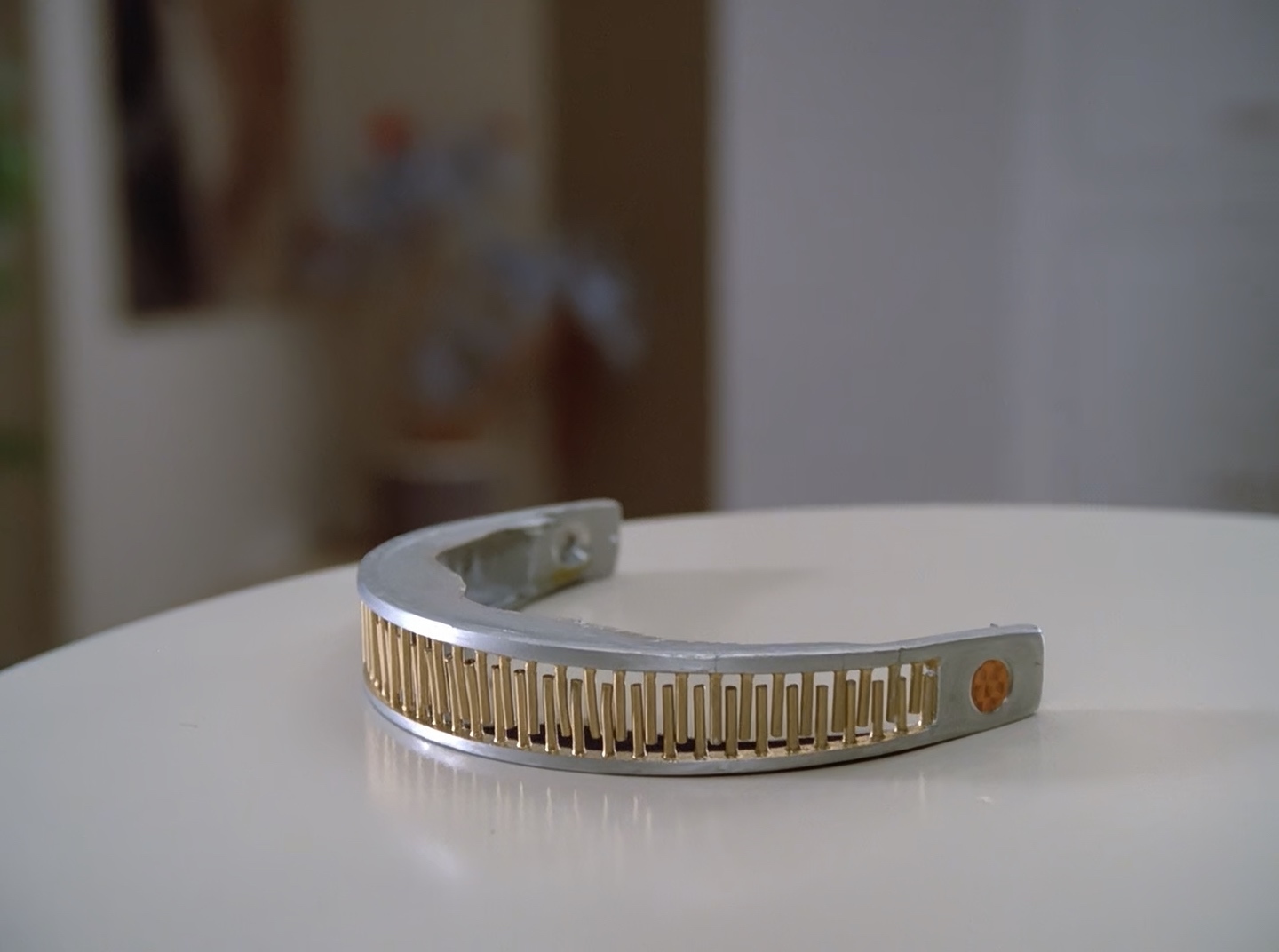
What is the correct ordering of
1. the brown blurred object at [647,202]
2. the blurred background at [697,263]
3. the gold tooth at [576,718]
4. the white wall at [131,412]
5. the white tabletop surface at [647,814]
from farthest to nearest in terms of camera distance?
1. the brown blurred object at [647,202]
2. the blurred background at [697,263]
3. the white wall at [131,412]
4. the gold tooth at [576,718]
5. the white tabletop surface at [647,814]

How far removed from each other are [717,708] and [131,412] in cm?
166

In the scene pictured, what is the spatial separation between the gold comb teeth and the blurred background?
159 cm

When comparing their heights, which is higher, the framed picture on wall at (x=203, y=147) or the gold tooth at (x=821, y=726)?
the framed picture on wall at (x=203, y=147)

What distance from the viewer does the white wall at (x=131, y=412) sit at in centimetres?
192

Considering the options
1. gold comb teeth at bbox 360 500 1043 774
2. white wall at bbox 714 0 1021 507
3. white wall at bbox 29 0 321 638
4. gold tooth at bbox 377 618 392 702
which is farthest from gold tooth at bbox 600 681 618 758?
white wall at bbox 714 0 1021 507

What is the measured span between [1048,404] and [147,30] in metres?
1.42

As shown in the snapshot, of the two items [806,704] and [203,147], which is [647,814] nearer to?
[806,704]

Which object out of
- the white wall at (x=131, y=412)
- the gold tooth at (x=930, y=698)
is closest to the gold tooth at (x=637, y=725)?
the gold tooth at (x=930, y=698)

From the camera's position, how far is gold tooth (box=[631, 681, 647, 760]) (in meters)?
0.52

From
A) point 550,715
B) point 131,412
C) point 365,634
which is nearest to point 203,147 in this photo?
point 131,412

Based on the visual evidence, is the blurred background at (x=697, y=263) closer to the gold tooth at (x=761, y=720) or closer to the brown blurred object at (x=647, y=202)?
the brown blurred object at (x=647, y=202)

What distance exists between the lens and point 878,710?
0.54m

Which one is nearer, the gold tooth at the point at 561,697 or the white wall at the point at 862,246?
the gold tooth at the point at 561,697

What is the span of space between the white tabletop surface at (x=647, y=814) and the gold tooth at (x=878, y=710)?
12 millimetres
